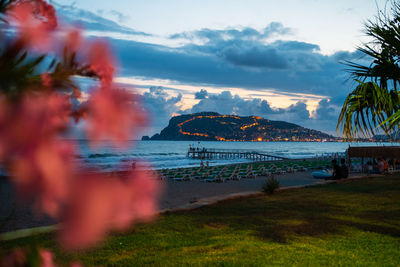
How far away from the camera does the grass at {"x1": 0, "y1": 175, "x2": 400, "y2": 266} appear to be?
20.5ft

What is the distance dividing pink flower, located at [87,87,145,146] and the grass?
16.8 feet

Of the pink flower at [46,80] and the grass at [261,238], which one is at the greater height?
the pink flower at [46,80]

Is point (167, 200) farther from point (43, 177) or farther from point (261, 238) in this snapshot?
point (43, 177)

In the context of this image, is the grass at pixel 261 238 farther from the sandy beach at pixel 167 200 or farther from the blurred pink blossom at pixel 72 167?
the blurred pink blossom at pixel 72 167

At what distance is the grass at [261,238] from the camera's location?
6.24 m

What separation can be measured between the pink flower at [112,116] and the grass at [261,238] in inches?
202

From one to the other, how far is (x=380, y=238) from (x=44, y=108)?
28.2 feet

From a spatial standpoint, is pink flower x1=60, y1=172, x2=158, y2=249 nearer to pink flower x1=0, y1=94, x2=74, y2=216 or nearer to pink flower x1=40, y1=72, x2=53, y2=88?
pink flower x1=0, y1=94, x2=74, y2=216

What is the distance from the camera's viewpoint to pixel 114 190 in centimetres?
54

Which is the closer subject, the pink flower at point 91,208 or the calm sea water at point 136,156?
the pink flower at point 91,208

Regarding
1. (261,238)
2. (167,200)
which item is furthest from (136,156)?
(261,238)

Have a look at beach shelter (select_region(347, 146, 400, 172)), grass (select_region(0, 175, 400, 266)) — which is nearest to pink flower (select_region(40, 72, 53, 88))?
grass (select_region(0, 175, 400, 266))

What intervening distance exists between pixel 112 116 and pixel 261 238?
762 centimetres

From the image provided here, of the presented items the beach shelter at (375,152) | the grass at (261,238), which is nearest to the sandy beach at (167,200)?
the grass at (261,238)
